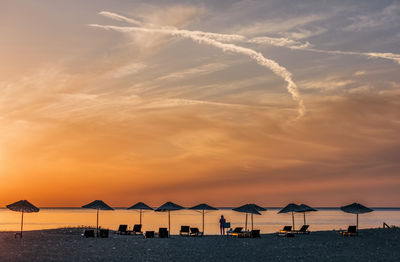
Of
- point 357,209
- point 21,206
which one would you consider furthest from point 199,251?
point 357,209

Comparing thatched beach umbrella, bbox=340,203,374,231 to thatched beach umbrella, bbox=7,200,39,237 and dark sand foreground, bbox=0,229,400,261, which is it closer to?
dark sand foreground, bbox=0,229,400,261

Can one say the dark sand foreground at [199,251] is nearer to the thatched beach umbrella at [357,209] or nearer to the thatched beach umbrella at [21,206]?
the thatched beach umbrella at [21,206]

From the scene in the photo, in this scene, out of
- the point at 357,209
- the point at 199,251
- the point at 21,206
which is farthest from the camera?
the point at 357,209

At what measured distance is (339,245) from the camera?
28938 mm

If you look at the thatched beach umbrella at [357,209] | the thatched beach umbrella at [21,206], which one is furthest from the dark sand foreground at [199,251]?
the thatched beach umbrella at [357,209]

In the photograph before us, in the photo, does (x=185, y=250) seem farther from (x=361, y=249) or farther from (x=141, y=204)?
(x=141, y=204)

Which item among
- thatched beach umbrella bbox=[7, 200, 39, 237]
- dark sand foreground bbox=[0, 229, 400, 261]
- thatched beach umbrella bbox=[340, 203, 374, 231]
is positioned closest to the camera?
dark sand foreground bbox=[0, 229, 400, 261]

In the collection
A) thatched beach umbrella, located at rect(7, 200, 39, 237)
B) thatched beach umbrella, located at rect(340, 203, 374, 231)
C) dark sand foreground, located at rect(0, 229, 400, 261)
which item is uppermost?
thatched beach umbrella, located at rect(7, 200, 39, 237)

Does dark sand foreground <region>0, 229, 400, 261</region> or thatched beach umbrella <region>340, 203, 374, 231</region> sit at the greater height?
thatched beach umbrella <region>340, 203, 374, 231</region>

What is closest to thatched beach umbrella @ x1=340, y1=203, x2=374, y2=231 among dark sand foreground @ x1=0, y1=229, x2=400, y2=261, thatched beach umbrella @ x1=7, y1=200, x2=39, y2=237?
dark sand foreground @ x1=0, y1=229, x2=400, y2=261

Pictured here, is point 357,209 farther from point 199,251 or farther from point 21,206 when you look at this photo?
point 21,206

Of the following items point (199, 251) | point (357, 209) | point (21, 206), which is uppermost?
point (21, 206)

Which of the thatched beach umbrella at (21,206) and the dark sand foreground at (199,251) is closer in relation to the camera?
the dark sand foreground at (199,251)

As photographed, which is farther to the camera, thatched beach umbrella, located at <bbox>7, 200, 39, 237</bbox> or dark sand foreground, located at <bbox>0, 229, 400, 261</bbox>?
thatched beach umbrella, located at <bbox>7, 200, 39, 237</bbox>
